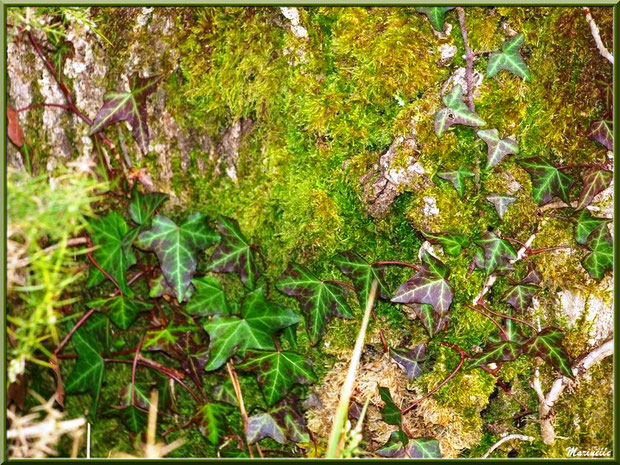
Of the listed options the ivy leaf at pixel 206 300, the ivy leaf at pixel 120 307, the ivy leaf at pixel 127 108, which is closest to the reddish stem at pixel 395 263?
the ivy leaf at pixel 206 300

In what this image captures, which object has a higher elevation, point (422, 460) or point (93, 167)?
point (93, 167)

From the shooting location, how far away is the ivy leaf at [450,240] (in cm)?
183

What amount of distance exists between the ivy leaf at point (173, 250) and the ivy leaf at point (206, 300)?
0.04m

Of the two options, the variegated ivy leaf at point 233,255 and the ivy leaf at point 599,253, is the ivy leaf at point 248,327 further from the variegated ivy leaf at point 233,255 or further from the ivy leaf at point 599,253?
the ivy leaf at point 599,253

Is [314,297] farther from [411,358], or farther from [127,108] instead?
[127,108]

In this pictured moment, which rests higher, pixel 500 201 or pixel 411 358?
pixel 500 201

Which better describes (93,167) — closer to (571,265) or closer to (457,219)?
(457,219)

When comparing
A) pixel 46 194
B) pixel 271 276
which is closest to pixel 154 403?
pixel 271 276

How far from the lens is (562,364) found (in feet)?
5.92

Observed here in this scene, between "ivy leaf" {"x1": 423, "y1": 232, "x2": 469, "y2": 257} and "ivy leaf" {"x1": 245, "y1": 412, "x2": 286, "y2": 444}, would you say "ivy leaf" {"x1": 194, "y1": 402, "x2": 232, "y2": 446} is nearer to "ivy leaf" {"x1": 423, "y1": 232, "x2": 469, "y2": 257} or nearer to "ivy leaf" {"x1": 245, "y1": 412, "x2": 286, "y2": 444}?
"ivy leaf" {"x1": 245, "y1": 412, "x2": 286, "y2": 444}

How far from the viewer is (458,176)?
5.96 feet

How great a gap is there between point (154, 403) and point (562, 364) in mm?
1319

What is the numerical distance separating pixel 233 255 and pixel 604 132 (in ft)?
4.21

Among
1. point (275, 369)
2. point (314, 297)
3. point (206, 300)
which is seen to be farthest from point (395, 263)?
point (206, 300)
